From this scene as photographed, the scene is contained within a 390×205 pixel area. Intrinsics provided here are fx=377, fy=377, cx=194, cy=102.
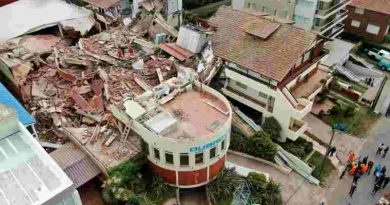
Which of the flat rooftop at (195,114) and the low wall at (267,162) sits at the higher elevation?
the flat rooftop at (195,114)

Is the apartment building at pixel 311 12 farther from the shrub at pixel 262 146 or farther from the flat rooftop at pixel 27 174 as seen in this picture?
the flat rooftop at pixel 27 174

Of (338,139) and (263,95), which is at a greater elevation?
(263,95)

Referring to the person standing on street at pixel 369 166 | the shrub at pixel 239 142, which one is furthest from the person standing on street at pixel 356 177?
the shrub at pixel 239 142

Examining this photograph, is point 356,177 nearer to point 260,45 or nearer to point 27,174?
point 260,45

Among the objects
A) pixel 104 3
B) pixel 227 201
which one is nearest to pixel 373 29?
pixel 104 3

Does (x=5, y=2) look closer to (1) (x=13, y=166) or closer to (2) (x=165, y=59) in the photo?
(2) (x=165, y=59)

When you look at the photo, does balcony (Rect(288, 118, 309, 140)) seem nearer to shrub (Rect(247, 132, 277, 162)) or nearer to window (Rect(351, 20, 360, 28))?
shrub (Rect(247, 132, 277, 162))
